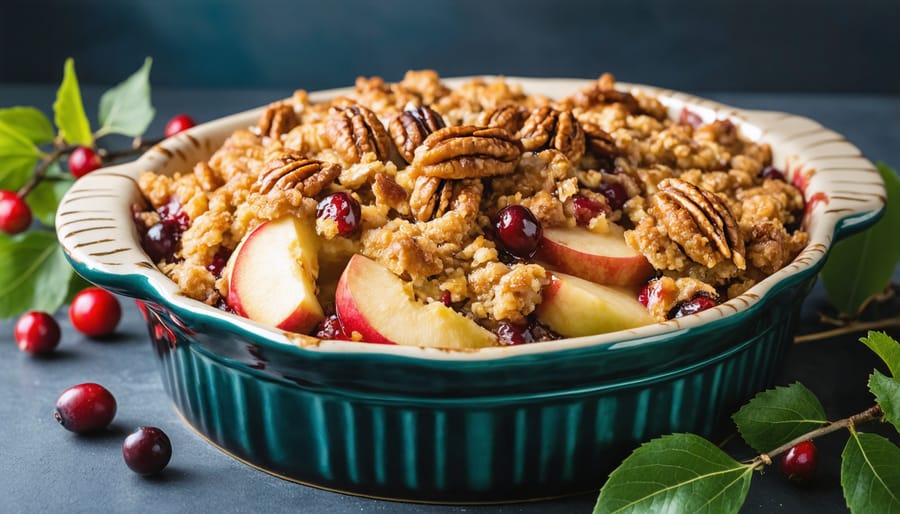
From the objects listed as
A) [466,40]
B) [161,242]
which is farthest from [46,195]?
[466,40]

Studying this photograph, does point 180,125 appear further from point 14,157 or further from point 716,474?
point 716,474

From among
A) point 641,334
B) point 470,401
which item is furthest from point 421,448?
point 641,334

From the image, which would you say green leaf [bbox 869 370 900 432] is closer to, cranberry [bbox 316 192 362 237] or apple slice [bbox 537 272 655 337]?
apple slice [bbox 537 272 655 337]

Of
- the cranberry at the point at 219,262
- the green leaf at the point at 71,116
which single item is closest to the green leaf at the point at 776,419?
the cranberry at the point at 219,262

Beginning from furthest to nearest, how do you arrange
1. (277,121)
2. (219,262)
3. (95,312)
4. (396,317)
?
1. (95,312)
2. (277,121)
3. (219,262)
4. (396,317)

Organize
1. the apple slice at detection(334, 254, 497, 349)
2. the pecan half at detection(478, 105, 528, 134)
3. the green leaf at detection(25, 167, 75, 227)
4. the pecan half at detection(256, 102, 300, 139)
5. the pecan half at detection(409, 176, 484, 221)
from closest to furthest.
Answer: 1. the apple slice at detection(334, 254, 497, 349)
2. the pecan half at detection(409, 176, 484, 221)
3. the pecan half at detection(478, 105, 528, 134)
4. the pecan half at detection(256, 102, 300, 139)
5. the green leaf at detection(25, 167, 75, 227)

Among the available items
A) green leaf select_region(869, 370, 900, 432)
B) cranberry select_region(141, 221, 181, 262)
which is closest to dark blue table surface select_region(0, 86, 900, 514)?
green leaf select_region(869, 370, 900, 432)

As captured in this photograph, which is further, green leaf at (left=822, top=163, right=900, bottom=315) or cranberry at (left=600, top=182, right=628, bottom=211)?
green leaf at (left=822, top=163, right=900, bottom=315)
